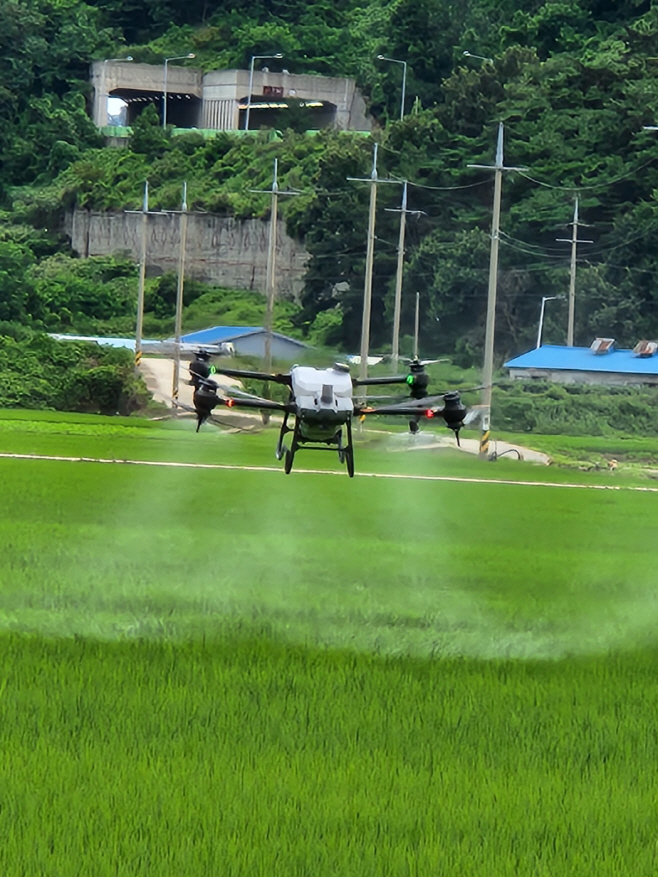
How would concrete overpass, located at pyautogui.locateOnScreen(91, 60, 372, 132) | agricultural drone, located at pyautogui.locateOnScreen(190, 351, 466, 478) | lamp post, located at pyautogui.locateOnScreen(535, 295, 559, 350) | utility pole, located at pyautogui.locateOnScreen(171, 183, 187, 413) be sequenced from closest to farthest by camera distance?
agricultural drone, located at pyautogui.locateOnScreen(190, 351, 466, 478)
utility pole, located at pyautogui.locateOnScreen(171, 183, 187, 413)
lamp post, located at pyautogui.locateOnScreen(535, 295, 559, 350)
concrete overpass, located at pyautogui.locateOnScreen(91, 60, 372, 132)

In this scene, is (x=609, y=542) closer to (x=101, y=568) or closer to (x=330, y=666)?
(x=101, y=568)

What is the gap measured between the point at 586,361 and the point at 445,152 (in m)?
7.40

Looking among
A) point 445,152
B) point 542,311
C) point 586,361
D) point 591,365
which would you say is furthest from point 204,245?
point 591,365

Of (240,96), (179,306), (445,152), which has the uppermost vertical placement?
(240,96)

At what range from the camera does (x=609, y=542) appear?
29688 mm

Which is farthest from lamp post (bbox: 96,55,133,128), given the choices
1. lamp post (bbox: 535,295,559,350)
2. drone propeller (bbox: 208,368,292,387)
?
drone propeller (bbox: 208,368,292,387)

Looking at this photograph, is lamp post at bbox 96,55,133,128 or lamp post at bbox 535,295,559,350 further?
lamp post at bbox 96,55,133,128

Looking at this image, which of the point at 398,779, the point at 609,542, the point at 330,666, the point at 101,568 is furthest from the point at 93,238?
the point at 398,779

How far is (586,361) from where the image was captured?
36.5 meters

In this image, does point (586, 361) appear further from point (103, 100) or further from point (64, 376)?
point (103, 100)

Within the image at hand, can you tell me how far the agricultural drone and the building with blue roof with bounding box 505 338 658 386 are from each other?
20108 millimetres

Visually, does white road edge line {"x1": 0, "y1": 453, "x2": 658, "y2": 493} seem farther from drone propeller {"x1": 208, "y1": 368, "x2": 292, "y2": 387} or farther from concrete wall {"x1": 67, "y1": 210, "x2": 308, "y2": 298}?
drone propeller {"x1": 208, "y1": 368, "x2": 292, "y2": 387}

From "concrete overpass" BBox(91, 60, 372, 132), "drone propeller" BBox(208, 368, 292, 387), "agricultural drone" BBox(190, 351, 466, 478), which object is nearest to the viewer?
"agricultural drone" BBox(190, 351, 466, 478)

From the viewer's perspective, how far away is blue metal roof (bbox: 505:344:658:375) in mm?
35656
